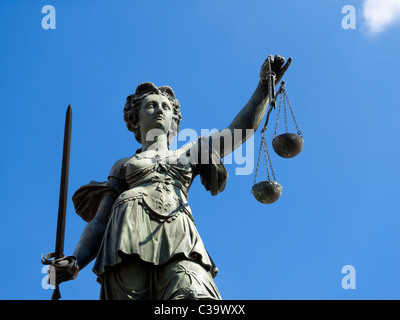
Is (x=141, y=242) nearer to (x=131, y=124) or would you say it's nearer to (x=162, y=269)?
(x=162, y=269)

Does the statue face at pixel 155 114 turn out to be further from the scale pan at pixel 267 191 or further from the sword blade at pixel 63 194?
the sword blade at pixel 63 194

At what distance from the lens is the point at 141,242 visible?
36.8ft

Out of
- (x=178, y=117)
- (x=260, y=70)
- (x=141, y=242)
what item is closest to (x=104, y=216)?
(x=141, y=242)

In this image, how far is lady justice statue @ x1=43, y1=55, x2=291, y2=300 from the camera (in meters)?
11.0

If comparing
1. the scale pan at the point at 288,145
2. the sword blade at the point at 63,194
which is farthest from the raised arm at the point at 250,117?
the sword blade at the point at 63,194

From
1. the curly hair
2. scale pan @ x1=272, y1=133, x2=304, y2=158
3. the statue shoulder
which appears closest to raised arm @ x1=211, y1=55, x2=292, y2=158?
scale pan @ x1=272, y1=133, x2=304, y2=158

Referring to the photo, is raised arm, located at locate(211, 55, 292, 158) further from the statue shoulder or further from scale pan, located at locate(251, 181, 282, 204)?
the statue shoulder

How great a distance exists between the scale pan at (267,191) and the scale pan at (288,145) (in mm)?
620

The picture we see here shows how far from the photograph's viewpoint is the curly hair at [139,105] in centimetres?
1353

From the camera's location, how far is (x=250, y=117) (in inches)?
516
